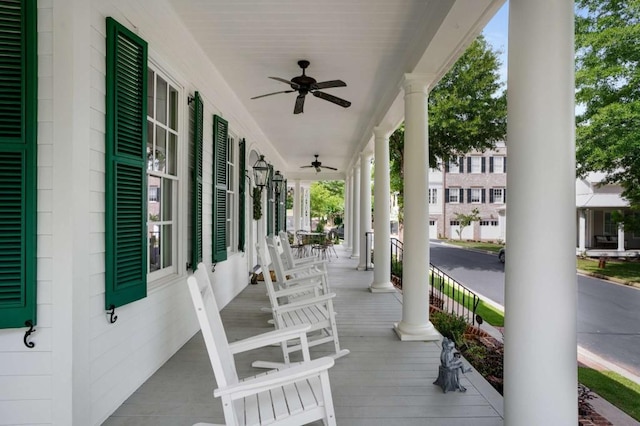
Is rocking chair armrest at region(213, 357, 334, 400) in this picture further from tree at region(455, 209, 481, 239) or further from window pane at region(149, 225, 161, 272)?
tree at region(455, 209, 481, 239)

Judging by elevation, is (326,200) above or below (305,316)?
above

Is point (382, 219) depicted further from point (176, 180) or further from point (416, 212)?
point (176, 180)

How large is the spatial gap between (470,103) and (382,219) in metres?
6.70

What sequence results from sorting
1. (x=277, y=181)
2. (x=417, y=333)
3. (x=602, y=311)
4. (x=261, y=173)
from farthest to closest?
(x=277, y=181) → (x=261, y=173) → (x=602, y=311) → (x=417, y=333)

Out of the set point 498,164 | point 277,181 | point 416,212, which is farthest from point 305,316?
point 498,164

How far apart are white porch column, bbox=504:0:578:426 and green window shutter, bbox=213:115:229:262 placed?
349 centimetres

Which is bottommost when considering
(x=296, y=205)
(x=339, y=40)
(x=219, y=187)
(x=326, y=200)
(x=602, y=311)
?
(x=602, y=311)

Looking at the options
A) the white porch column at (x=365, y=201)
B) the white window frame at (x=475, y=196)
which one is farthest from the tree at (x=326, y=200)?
the white porch column at (x=365, y=201)

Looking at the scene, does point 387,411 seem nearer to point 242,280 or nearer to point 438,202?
point 242,280

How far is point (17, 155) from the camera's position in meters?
1.88

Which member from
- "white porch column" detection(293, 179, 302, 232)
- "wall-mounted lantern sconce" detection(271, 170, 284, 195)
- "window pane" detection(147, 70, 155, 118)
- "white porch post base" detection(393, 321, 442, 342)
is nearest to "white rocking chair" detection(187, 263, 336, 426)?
"window pane" detection(147, 70, 155, 118)

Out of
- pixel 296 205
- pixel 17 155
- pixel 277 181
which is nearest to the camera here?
pixel 17 155

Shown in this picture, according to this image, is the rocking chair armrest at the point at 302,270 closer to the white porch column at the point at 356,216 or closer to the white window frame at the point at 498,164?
the white porch column at the point at 356,216

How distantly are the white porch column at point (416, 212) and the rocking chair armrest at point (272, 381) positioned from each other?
240cm
